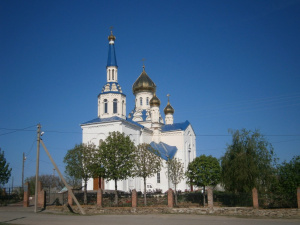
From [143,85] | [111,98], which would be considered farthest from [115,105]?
[143,85]

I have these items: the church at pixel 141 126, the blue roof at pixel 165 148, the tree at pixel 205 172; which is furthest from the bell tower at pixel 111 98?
the tree at pixel 205 172

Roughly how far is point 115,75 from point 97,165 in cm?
1507

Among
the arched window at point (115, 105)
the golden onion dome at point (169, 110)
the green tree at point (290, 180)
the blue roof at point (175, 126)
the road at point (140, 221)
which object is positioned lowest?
the road at point (140, 221)

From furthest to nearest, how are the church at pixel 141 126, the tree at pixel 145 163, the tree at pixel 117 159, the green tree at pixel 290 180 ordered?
the church at pixel 141 126 → the tree at pixel 145 163 → the tree at pixel 117 159 → the green tree at pixel 290 180

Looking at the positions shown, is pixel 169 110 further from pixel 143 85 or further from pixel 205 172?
pixel 205 172

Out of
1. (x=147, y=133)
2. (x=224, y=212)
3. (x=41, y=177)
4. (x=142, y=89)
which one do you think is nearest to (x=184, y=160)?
(x=147, y=133)

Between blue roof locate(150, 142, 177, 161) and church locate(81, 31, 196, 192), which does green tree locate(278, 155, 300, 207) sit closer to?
church locate(81, 31, 196, 192)

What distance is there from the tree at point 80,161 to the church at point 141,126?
6027mm

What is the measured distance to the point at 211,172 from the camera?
28453 millimetres

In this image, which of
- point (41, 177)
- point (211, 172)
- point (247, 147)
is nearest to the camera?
point (247, 147)

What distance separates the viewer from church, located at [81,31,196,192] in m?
35.8

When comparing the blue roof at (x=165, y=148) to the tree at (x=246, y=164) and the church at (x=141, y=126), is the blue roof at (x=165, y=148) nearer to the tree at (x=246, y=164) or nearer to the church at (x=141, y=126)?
the church at (x=141, y=126)

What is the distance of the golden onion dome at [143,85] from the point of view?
48.4 m

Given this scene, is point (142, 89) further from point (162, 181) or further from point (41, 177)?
point (41, 177)
